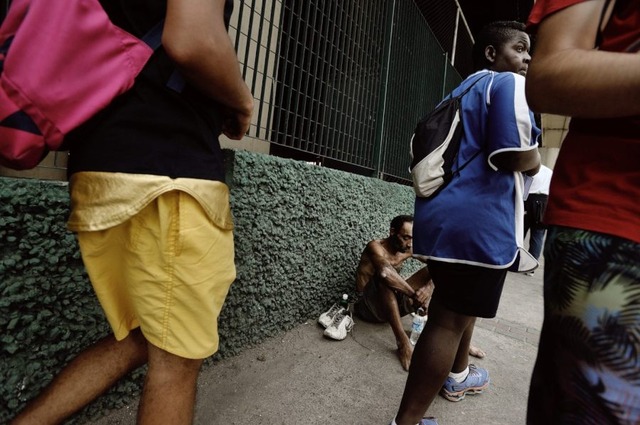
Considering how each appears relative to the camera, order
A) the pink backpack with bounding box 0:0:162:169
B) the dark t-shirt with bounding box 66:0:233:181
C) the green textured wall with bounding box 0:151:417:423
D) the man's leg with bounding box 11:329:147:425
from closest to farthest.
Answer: the pink backpack with bounding box 0:0:162:169 < the dark t-shirt with bounding box 66:0:233:181 < the man's leg with bounding box 11:329:147:425 < the green textured wall with bounding box 0:151:417:423

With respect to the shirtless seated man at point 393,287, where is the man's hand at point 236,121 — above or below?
above

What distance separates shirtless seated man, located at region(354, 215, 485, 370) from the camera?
2984 millimetres

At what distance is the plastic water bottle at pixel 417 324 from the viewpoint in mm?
3045

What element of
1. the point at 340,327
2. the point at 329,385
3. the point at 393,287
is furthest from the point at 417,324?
the point at 329,385

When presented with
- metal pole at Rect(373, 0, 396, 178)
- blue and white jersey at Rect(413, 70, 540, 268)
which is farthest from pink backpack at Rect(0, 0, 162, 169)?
metal pole at Rect(373, 0, 396, 178)

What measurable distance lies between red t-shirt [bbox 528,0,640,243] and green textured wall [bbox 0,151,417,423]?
176cm

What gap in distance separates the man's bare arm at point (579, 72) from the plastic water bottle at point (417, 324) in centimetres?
251

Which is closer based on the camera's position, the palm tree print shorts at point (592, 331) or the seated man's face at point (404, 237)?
the palm tree print shorts at point (592, 331)

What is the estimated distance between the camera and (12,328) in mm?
1416

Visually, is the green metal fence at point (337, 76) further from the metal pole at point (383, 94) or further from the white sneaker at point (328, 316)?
the white sneaker at point (328, 316)

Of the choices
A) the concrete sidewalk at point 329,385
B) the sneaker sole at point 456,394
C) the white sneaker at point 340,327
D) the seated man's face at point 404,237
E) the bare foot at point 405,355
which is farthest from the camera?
the seated man's face at point 404,237

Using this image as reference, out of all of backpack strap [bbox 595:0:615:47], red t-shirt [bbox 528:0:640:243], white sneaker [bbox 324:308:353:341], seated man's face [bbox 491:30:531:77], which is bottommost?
white sneaker [bbox 324:308:353:341]

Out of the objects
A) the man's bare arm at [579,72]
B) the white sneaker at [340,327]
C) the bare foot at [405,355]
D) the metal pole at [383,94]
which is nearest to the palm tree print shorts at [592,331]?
the man's bare arm at [579,72]

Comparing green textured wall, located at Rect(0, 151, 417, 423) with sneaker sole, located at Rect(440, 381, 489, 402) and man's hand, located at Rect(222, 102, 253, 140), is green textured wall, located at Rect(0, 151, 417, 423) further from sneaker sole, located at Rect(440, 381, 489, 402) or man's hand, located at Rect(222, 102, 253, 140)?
sneaker sole, located at Rect(440, 381, 489, 402)
